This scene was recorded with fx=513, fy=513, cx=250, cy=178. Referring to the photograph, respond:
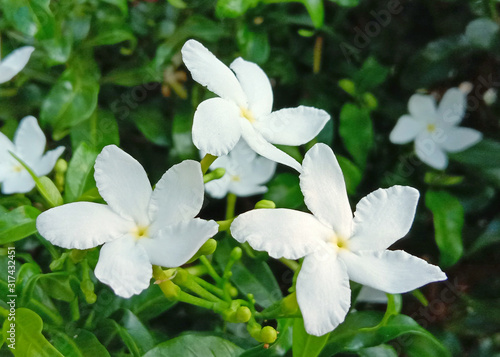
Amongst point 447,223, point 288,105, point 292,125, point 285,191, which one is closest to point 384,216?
point 292,125

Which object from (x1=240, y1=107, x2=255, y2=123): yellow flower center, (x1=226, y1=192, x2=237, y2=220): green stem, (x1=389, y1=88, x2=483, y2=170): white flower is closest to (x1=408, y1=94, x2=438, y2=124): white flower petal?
(x1=389, y1=88, x2=483, y2=170): white flower

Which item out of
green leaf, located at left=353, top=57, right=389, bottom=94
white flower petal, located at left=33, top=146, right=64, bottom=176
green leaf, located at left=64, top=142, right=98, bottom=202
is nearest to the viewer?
green leaf, located at left=64, top=142, right=98, bottom=202

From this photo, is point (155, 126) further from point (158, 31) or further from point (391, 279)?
point (391, 279)

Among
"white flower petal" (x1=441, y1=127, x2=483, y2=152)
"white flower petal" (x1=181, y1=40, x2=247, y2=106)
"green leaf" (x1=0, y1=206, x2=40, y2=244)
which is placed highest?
"white flower petal" (x1=181, y1=40, x2=247, y2=106)

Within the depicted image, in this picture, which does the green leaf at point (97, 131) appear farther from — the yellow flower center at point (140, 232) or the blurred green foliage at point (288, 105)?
the yellow flower center at point (140, 232)

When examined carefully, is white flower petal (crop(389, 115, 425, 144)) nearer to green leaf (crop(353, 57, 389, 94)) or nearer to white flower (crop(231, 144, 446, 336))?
green leaf (crop(353, 57, 389, 94))
